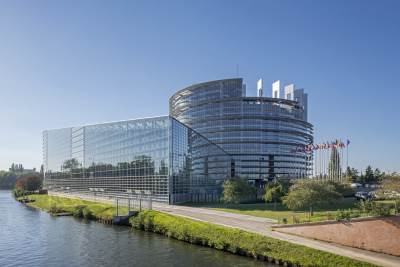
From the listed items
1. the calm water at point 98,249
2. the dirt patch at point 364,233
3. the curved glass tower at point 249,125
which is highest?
the curved glass tower at point 249,125

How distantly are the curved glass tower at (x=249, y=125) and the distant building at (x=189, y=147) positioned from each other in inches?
16.3

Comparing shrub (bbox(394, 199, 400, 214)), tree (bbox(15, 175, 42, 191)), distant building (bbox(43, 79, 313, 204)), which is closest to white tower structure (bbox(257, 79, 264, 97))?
distant building (bbox(43, 79, 313, 204))

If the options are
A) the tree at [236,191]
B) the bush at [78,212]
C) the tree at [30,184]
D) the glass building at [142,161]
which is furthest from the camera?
the tree at [30,184]

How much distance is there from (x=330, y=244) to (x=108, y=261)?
20.1 m

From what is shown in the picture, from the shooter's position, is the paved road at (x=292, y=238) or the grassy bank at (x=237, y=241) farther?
the grassy bank at (x=237, y=241)

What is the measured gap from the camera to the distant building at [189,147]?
84.2 m

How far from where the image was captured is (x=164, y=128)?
8225 cm

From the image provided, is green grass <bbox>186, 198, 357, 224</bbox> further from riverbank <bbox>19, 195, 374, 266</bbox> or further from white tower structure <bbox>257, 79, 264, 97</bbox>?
white tower structure <bbox>257, 79, 264, 97</bbox>

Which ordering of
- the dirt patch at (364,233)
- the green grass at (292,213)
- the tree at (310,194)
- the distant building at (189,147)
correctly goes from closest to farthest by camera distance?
the dirt patch at (364,233) < the green grass at (292,213) < the tree at (310,194) < the distant building at (189,147)

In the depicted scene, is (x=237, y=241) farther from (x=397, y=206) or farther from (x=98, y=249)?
(x=397, y=206)

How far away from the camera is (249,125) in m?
162

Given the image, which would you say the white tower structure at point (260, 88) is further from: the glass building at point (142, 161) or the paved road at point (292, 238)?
the paved road at point (292, 238)

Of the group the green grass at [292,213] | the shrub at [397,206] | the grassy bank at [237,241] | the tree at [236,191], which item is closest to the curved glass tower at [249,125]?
the tree at [236,191]

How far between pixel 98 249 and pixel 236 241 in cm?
1453
